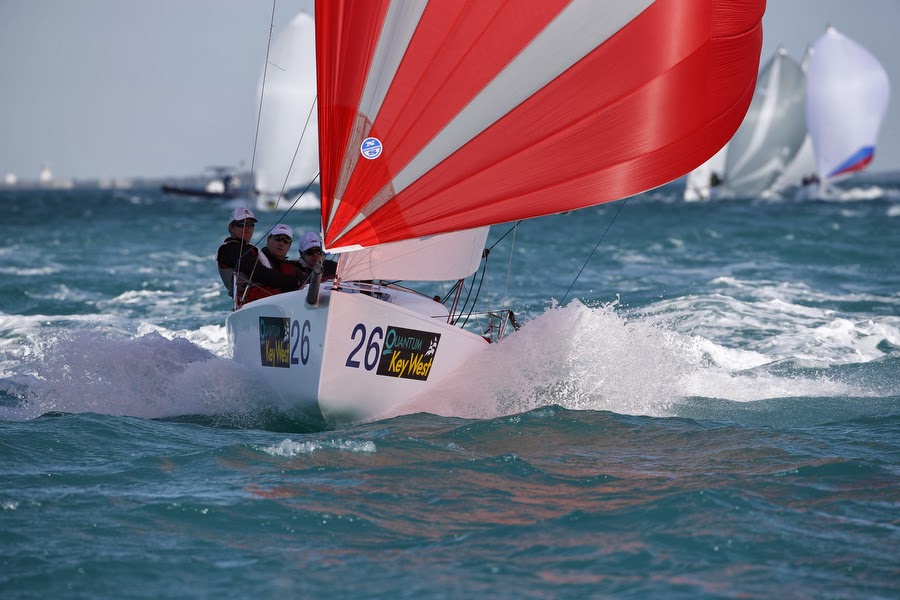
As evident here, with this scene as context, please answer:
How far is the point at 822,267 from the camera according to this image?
1745 centimetres

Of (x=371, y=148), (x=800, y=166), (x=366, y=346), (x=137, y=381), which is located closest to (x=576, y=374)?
(x=366, y=346)

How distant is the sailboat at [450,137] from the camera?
604 centimetres

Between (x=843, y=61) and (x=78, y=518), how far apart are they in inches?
1618

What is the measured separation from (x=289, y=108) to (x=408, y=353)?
28748mm

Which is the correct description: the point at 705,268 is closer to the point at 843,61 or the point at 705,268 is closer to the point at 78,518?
the point at 78,518

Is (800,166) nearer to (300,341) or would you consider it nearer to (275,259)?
(275,259)

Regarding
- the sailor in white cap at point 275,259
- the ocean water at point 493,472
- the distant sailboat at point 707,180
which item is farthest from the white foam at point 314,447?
the distant sailboat at point 707,180

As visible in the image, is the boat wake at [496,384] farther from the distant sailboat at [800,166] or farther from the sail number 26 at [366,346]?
the distant sailboat at [800,166]

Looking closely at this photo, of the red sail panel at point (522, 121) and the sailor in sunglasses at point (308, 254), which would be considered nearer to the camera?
the red sail panel at point (522, 121)

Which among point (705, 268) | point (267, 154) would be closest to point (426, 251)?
point (705, 268)

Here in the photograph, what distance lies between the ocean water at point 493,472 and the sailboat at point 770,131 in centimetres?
3439

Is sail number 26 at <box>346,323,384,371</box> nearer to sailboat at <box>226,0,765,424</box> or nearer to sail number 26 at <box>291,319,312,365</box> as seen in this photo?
sailboat at <box>226,0,765,424</box>

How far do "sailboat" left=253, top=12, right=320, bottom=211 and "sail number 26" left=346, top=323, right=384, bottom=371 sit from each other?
2223cm

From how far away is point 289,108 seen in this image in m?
33.9
